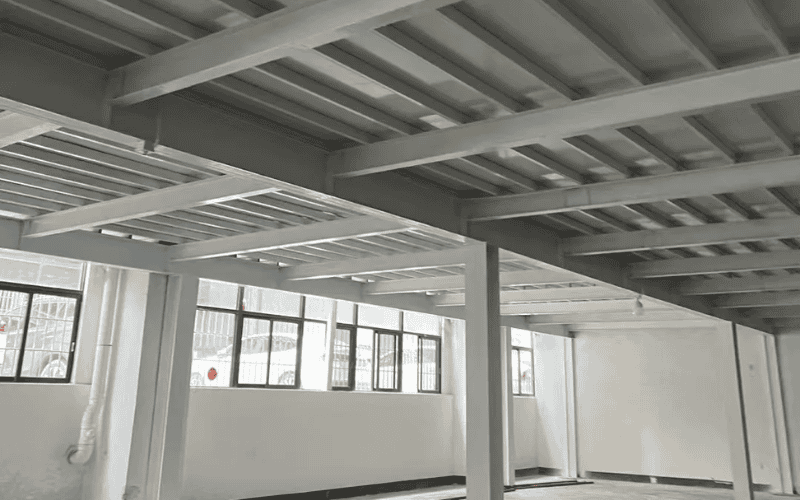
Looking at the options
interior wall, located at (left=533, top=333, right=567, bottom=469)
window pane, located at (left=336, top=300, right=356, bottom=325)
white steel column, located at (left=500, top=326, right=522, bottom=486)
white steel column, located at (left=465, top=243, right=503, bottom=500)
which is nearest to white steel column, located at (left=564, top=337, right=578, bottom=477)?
interior wall, located at (left=533, top=333, right=567, bottom=469)

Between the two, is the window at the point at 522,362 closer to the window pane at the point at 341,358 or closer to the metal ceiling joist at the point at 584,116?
the window pane at the point at 341,358

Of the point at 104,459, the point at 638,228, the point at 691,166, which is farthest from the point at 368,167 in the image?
the point at 104,459

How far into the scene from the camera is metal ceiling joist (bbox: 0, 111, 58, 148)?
13.1 ft

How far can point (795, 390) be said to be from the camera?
529 inches

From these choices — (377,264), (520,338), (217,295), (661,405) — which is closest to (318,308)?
(217,295)

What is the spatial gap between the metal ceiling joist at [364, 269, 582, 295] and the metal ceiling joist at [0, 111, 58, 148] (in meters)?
6.25

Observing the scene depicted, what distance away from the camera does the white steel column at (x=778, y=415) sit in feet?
43.0

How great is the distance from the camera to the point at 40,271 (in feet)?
27.2

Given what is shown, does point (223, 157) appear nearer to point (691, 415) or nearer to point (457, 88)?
point (457, 88)

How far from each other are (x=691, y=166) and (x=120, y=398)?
6.93 meters

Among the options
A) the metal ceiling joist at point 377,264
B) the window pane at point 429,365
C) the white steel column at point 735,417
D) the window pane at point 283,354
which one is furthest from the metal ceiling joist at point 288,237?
the white steel column at point 735,417

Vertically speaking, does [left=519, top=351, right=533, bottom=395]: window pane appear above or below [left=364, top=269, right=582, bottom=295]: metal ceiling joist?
Answer: below

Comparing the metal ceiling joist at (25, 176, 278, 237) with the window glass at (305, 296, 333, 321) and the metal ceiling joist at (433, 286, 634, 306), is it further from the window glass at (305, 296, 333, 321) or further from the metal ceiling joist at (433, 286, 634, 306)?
the metal ceiling joist at (433, 286, 634, 306)

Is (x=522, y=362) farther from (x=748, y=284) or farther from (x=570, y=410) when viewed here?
(x=748, y=284)
